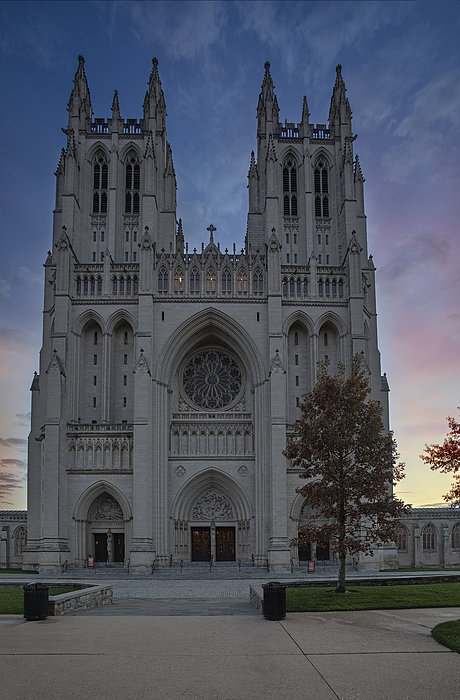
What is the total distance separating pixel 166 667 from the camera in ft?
36.0

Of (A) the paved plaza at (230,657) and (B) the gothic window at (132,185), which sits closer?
(A) the paved plaza at (230,657)

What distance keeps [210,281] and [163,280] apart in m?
3.27

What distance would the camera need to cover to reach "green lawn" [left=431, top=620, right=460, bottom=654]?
12.3 meters

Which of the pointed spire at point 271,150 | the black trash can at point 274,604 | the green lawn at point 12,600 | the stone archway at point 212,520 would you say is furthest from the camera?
the pointed spire at point 271,150

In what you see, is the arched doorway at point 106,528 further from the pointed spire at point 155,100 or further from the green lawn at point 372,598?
the pointed spire at point 155,100

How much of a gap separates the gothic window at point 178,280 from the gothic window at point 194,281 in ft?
2.07

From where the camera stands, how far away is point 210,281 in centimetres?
4853

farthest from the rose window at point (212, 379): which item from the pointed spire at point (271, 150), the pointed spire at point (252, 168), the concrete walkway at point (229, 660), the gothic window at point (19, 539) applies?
the concrete walkway at point (229, 660)

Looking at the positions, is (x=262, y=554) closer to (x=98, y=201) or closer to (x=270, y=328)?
(x=270, y=328)

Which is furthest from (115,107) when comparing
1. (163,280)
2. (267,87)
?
(163,280)

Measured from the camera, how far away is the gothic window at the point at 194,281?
158 ft

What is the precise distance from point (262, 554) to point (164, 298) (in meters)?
18.2

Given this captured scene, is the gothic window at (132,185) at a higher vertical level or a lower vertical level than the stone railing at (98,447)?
higher

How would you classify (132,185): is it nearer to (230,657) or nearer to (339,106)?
(339,106)
